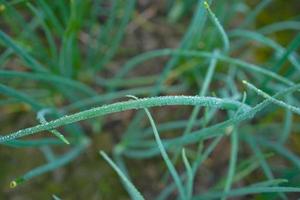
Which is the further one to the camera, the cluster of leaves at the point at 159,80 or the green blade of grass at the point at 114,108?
the cluster of leaves at the point at 159,80

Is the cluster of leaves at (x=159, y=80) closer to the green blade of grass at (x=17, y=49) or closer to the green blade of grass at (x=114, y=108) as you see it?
the green blade of grass at (x=17, y=49)

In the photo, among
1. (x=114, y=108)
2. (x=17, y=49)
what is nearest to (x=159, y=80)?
(x=17, y=49)

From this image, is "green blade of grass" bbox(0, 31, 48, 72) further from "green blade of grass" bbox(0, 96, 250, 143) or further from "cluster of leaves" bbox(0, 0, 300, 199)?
"green blade of grass" bbox(0, 96, 250, 143)

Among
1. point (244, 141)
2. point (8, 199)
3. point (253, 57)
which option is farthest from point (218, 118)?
point (8, 199)

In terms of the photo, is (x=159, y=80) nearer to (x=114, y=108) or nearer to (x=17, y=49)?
(x=17, y=49)

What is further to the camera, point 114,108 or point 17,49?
point 17,49

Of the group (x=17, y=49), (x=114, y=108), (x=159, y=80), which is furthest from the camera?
(x=159, y=80)

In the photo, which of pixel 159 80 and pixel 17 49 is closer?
pixel 17 49

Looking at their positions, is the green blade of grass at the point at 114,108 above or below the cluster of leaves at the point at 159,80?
below

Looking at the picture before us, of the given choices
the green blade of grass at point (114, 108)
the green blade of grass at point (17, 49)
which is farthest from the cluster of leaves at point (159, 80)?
the green blade of grass at point (114, 108)

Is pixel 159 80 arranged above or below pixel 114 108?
above

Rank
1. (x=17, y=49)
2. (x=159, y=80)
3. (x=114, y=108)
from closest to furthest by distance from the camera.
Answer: (x=114, y=108) < (x=17, y=49) < (x=159, y=80)

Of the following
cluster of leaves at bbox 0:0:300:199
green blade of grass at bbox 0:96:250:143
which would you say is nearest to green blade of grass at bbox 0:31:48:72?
cluster of leaves at bbox 0:0:300:199
